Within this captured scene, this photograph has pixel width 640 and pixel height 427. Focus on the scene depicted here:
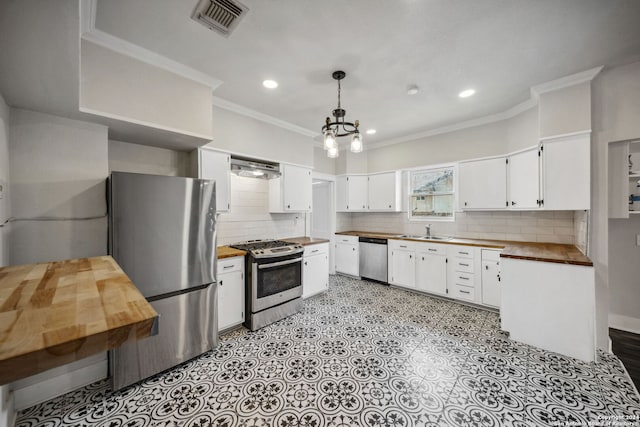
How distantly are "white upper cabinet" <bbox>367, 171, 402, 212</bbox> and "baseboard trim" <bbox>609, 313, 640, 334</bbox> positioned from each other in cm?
297

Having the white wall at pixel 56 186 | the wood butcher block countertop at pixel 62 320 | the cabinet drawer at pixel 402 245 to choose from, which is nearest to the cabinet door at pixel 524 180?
the cabinet drawer at pixel 402 245

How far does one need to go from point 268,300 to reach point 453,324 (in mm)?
2270

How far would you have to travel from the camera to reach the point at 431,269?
3.82 meters

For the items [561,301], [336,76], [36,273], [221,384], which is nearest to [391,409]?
[221,384]

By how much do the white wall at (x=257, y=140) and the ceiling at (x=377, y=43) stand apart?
33 centimetres

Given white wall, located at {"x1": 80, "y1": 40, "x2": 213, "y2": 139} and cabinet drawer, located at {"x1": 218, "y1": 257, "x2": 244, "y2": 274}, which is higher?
white wall, located at {"x1": 80, "y1": 40, "x2": 213, "y2": 139}

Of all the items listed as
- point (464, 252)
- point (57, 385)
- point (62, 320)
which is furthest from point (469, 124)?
point (57, 385)

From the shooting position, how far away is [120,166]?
8.45 feet

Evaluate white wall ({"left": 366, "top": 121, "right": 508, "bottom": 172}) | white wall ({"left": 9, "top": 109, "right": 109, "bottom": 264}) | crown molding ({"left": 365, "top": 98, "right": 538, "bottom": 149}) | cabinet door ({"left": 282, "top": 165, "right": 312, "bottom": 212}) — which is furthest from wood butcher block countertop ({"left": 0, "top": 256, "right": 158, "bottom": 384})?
white wall ({"left": 366, "top": 121, "right": 508, "bottom": 172})

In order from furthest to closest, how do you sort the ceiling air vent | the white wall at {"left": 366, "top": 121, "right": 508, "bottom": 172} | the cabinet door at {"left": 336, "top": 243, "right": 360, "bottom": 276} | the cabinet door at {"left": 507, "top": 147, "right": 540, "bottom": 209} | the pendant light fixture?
the cabinet door at {"left": 336, "top": 243, "right": 360, "bottom": 276} < the white wall at {"left": 366, "top": 121, "right": 508, "bottom": 172} < the cabinet door at {"left": 507, "top": 147, "right": 540, "bottom": 209} < the pendant light fixture < the ceiling air vent

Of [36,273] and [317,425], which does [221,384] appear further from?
[36,273]

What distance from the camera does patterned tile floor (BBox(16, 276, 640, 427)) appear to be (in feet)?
5.46

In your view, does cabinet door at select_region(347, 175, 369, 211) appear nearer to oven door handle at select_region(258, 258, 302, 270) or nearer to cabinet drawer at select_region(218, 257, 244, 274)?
oven door handle at select_region(258, 258, 302, 270)

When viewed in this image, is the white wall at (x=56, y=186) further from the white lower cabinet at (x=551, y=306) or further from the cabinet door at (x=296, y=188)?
the white lower cabinet at (x=551, y=306)
